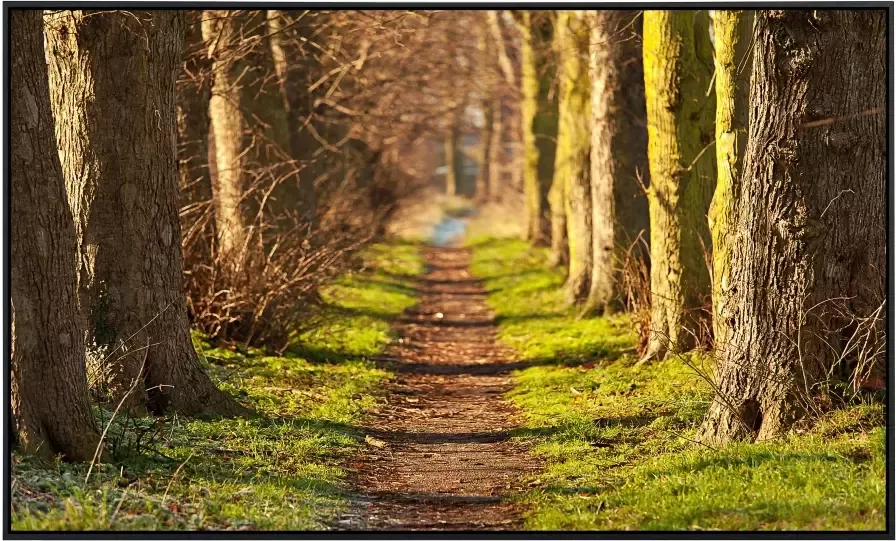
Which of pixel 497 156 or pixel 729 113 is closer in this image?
pixel 729 113

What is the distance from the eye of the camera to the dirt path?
23.0 feet

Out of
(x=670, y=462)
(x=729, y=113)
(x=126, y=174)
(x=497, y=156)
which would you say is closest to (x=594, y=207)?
(x=729, y=113)

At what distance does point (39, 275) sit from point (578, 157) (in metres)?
11.8

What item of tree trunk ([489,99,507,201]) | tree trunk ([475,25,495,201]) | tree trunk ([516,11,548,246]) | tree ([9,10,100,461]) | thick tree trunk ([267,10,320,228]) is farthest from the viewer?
tree trunk ([489,99,507,201])

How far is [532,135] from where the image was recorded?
82.5 feet

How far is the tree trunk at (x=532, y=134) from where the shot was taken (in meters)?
23.0

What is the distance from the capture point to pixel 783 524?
600 cm

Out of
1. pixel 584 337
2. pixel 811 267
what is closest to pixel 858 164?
pixel 811 267

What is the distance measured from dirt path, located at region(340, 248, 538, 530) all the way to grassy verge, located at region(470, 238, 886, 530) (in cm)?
25

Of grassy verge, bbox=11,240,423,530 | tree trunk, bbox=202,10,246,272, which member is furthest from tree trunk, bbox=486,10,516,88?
grassy verge, bbox=11,240,423,530

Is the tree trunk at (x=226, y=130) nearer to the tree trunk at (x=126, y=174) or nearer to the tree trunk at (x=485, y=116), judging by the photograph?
the tree trunk at (x=126, y=174)

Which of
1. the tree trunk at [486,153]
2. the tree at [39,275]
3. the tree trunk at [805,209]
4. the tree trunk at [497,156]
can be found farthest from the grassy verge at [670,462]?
the tree trunk at [497,156]

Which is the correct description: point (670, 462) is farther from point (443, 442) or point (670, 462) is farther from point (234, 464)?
point (234, 464)

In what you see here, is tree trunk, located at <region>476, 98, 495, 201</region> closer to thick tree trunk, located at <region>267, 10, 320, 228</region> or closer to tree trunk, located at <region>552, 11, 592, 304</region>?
tree trunk, located at <region>552, 11, 592, 304</region>
